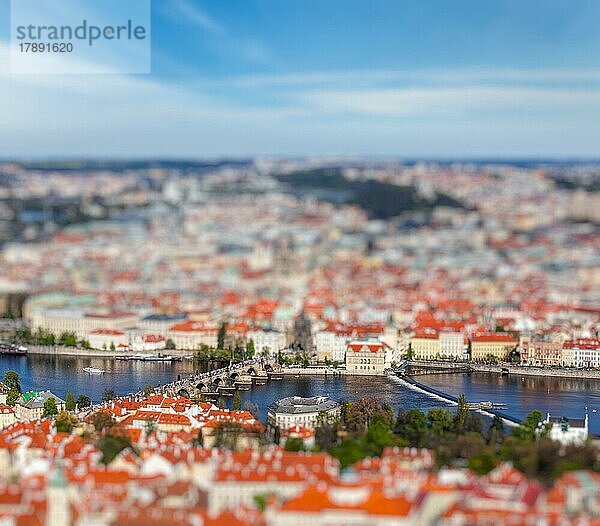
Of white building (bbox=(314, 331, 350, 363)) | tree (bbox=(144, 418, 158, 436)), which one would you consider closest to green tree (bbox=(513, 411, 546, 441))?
tree (bbox=(144, 418, 158, 436))

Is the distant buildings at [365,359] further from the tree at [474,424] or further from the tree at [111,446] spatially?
the tree at [111,446]

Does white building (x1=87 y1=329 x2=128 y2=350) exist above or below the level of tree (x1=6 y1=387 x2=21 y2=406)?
above

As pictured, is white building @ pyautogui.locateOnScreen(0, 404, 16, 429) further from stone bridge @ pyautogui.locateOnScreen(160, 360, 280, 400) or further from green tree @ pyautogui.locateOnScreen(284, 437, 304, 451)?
green tree @ pyautogui.locateOnScreen(284, 437, 304, 451)

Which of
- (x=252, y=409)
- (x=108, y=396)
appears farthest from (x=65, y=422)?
(x=108, y=396)

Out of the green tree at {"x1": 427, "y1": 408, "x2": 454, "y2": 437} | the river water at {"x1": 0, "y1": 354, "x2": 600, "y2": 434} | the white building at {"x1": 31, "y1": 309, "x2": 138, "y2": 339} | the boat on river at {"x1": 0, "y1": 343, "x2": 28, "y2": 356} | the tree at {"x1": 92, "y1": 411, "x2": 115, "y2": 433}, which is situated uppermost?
the white building at {"x1": 31, "y1": 309, "x2": 138, "y2": 339}

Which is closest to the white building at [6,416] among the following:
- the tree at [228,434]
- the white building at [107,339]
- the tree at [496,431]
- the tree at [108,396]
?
the tree at [108,396]
